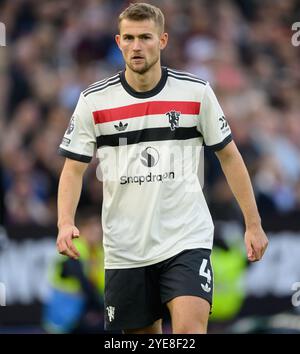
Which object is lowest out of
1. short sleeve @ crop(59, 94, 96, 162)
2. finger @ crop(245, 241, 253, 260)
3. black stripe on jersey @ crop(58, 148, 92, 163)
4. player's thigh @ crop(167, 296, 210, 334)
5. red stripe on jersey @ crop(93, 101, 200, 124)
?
player's thigh @ crop(167, 296, 210, 334)

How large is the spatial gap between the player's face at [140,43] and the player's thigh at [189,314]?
5.19 feet

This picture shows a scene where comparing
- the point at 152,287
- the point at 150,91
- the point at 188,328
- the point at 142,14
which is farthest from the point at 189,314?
the point at 142,14

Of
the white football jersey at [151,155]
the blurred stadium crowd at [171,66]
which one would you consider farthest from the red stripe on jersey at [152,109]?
the blurred stadium crowd at [171,66]

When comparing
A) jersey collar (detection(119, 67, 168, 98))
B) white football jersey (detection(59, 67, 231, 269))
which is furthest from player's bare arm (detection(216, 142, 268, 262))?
jersey collar (detection(119, 67, 168, 98))

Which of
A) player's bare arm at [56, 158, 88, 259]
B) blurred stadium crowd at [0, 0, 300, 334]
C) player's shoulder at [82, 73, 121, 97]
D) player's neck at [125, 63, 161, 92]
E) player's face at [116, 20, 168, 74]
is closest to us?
player's bare arm at [56, 158, 88, 259]

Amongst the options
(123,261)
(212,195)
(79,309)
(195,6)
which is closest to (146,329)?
(123,261)

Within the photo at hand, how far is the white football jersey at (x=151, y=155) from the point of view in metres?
7.71

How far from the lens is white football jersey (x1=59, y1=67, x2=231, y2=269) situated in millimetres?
7715

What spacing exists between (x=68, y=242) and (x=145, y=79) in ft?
4.13

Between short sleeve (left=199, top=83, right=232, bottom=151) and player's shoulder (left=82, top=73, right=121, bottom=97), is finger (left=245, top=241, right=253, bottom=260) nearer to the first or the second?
short sleeve (left=199, top=83, right=232, bottom=151)

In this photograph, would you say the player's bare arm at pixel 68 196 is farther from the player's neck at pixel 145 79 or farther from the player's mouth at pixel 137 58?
the player's mouth at pixel 137 58
